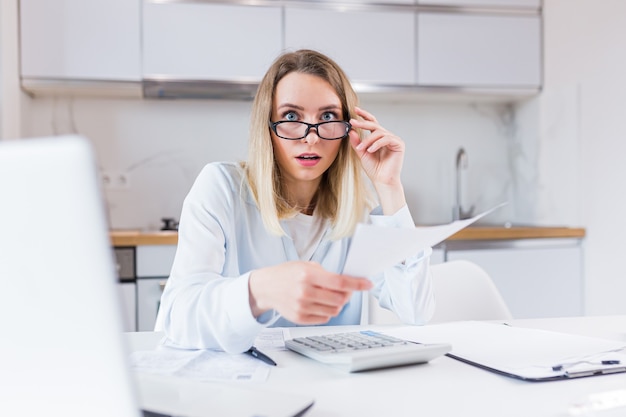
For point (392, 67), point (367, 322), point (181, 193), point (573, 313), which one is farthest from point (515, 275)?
point (181, 193)

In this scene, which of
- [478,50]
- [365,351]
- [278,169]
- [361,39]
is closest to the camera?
[365,351]

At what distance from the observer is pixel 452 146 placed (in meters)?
3.21

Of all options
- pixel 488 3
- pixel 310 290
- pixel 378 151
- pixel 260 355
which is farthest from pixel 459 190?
pixel 310 290

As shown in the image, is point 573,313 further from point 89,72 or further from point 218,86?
point 89,72

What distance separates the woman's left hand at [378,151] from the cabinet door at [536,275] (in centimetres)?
130

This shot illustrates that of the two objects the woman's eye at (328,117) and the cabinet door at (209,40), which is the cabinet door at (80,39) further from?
the woman's eye at (328,117)

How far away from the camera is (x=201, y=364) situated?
0.89 meters

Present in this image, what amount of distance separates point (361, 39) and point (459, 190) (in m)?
0.93

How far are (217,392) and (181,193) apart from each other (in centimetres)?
230

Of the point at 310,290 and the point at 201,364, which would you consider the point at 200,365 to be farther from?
the point at 310,290

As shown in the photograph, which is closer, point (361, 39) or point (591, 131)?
point (591, 131)

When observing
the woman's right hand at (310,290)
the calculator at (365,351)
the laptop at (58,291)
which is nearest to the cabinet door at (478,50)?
the calculator at (365,351)

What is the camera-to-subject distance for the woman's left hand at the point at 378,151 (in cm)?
134

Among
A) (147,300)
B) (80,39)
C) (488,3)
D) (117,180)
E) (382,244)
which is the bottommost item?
(147,300)
